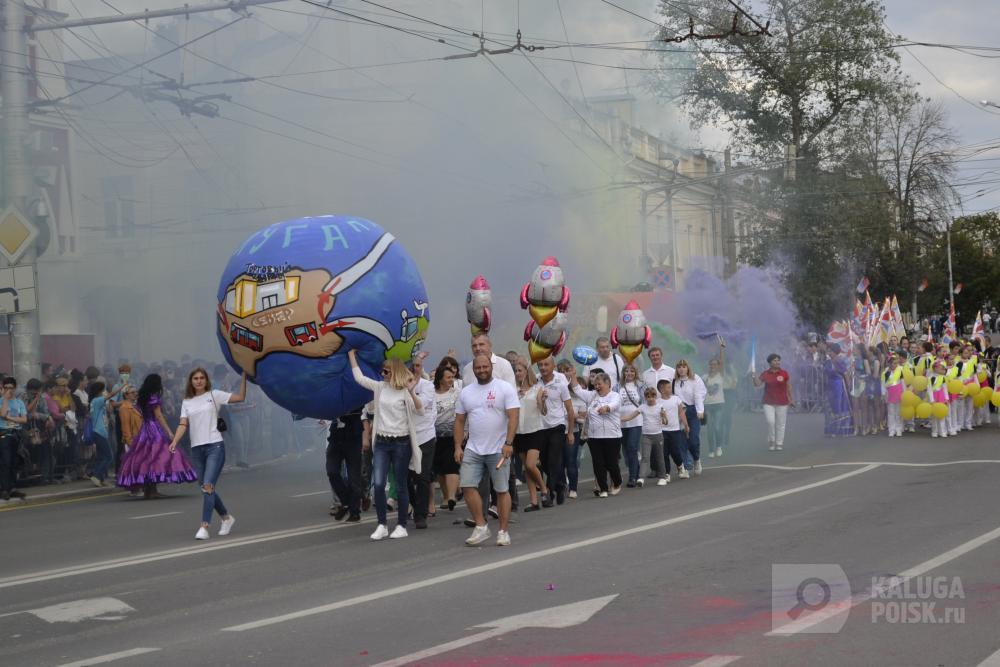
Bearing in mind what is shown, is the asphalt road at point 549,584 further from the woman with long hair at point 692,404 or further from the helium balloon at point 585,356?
the helium balloon at point 585,356

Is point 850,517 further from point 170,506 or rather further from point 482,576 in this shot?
point 170,506

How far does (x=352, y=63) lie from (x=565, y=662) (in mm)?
19606

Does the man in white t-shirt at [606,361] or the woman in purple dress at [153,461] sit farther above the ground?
the man in white t-shirt at [606,361]

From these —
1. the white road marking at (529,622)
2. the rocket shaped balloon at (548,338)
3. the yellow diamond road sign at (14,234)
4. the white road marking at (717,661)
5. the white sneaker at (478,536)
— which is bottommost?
the white road marking at (717,661)

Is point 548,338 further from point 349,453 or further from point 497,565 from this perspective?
point 497,565

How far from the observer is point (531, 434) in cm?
1227

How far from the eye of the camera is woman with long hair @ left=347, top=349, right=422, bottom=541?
10.4 m

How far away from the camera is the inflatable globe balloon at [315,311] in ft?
33.9

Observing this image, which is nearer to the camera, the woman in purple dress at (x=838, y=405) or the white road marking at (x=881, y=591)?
the white road marking at (x=881, y=591)

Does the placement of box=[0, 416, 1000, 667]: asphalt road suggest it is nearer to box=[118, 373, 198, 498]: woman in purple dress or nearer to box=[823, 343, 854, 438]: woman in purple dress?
box=[118, 373, 198, 498]: woman in purple dress

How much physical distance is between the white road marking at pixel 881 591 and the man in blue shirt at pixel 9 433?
1038 centimetres

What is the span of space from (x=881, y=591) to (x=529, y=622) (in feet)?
6.81

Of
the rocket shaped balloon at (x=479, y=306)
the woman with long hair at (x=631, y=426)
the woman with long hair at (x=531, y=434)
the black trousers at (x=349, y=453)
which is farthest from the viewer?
the rocket shaped balloon at (x=479, y=306)

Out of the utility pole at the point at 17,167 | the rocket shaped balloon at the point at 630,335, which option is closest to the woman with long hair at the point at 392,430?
the rocket shaped balloon at the point at 630,335
